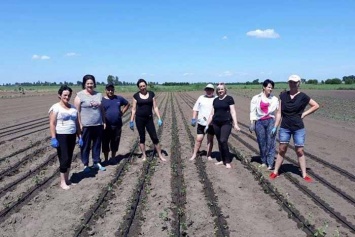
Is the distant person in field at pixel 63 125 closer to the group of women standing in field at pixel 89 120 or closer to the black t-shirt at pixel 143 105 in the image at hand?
the group of women standing in field at pixel 89 120

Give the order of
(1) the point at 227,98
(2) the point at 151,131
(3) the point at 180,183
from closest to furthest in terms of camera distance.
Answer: (3) the point at 180,183 < (1) the point at 227,98 < (2) the point at 151,131

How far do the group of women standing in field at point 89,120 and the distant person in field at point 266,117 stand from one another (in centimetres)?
210

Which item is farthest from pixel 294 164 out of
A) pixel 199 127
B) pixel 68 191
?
pixel 68 191

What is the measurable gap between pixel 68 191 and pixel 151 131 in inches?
85.5

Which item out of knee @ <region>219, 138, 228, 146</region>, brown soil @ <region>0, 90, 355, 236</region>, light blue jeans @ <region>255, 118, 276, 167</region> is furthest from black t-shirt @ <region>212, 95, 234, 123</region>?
brown soil @ <region>0, 90, 355, 236</region>

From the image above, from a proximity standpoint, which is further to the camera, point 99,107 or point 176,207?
point 99,107

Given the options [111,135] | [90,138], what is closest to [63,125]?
[90,138]

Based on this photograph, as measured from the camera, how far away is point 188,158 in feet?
26.5

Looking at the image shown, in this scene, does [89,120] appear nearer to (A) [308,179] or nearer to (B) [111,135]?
(B) [111,135]

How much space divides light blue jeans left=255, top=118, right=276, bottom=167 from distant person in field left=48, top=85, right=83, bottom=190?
341cm

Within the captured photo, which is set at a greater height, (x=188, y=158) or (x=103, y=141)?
(x=103, y=141)

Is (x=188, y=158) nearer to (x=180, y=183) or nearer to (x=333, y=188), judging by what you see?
(x=180, y=183)

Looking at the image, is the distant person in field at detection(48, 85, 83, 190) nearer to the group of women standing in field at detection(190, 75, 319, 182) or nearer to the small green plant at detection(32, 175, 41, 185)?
the small green plant at detection(32, 175, 41, 185)

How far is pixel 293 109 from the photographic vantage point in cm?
569
